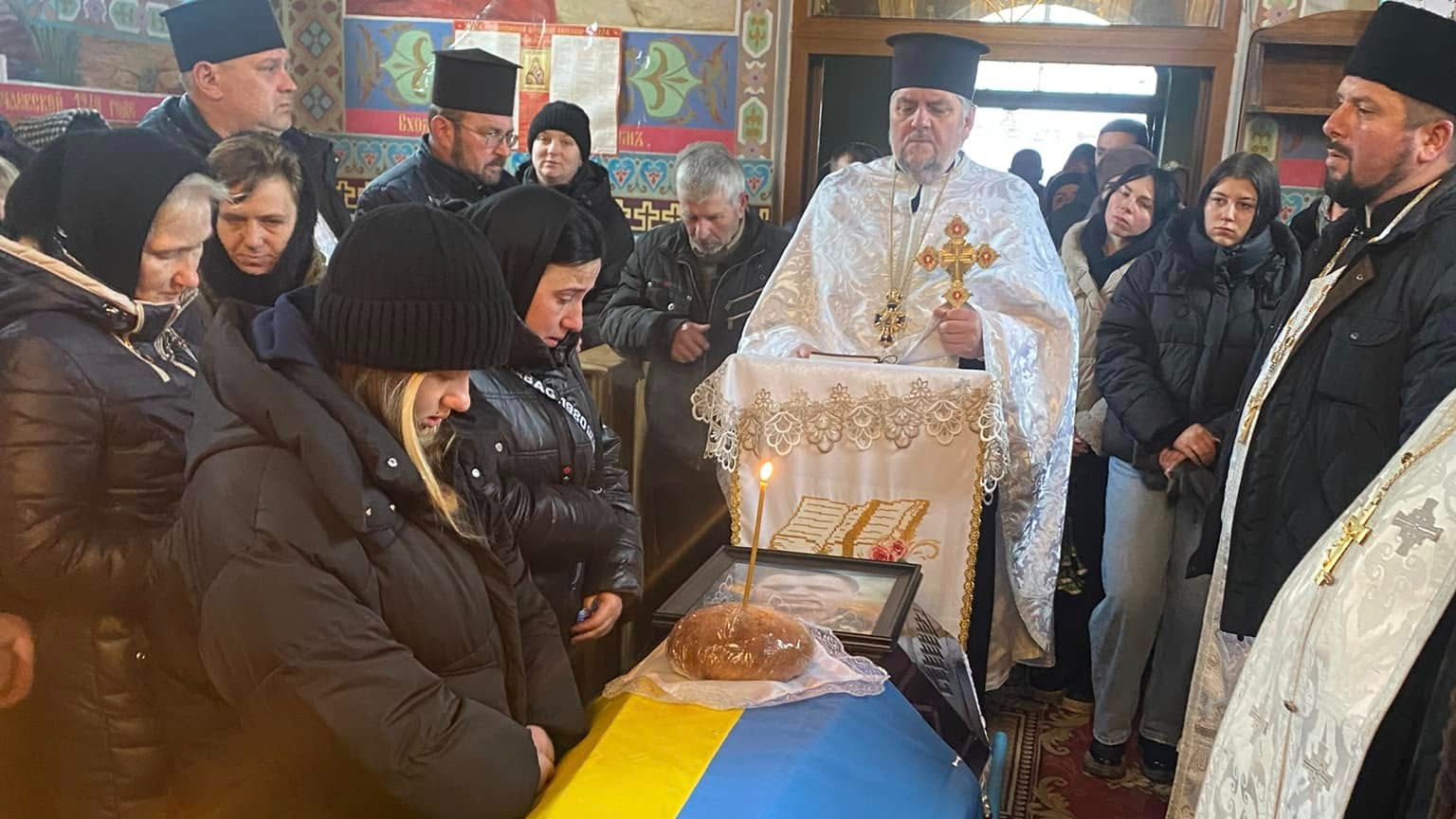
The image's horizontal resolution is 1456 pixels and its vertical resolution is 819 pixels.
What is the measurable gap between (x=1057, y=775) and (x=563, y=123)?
2285 millimetres

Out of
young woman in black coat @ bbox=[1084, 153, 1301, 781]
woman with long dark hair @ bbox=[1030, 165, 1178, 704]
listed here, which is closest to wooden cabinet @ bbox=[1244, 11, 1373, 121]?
woman with long dark hair @ bbox=[1030, 165, 1178, 704]

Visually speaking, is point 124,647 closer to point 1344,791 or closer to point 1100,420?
point 1344,791

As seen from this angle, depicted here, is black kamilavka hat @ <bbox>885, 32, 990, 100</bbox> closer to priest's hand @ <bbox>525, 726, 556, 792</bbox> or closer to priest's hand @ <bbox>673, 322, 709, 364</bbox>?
priest's hand @ <bbox>673, 322, 709, 364</bbox>

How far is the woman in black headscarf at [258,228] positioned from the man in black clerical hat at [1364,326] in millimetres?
1945

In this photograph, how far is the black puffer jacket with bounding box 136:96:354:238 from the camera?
1325mm

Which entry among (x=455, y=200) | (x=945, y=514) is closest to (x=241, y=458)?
(x=455, y=200)

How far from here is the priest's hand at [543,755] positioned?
60.2 inches

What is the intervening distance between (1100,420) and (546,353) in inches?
83.8

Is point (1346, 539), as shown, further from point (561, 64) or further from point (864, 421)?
point (561, 64)

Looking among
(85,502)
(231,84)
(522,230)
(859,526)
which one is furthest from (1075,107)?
(85,502)

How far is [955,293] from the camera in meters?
2.99

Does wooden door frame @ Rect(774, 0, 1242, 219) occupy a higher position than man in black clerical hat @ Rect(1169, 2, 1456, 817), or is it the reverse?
wooden door frame @ Rect(774, 0, 1242, 219)

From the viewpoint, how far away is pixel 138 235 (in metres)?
1.23

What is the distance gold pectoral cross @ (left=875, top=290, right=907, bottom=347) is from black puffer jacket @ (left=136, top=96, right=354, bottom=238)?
1.68 metres
